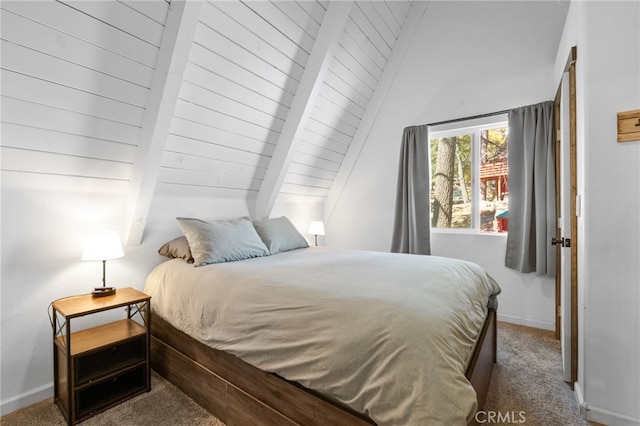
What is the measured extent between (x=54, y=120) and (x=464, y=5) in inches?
151

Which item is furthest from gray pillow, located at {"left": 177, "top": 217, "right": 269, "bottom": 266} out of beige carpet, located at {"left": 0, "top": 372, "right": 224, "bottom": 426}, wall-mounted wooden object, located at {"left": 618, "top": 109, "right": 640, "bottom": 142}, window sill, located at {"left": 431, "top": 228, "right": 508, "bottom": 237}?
wall-mounted wooden object, located at {"left": 618, "top": 109, "right": 640, "bottom": 142}

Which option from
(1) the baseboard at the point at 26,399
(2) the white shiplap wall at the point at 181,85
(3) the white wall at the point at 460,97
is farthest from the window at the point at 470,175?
(1) the baseboard at the point at 26,399

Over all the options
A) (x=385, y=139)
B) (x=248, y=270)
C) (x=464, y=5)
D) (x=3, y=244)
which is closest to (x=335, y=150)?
(x=385, y=139)

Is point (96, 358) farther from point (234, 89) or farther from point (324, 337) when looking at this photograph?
point (234, 89)

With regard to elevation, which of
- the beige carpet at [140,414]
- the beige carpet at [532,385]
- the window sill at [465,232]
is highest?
the window sill at [465,232]

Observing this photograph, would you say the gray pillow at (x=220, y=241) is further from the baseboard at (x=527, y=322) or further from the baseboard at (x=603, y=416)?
the baseboard at (x=527, y=322)

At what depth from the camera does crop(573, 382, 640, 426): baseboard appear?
1494mm

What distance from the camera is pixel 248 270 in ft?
6.18

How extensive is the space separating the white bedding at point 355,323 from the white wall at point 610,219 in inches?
22.3

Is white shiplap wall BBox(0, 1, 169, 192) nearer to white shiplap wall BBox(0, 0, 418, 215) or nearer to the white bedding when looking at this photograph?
white shiplap wall BBox(0, 0, 418, 215)

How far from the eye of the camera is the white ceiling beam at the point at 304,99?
7.95ft

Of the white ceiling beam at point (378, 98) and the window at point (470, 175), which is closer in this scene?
the window at point (470, 175)

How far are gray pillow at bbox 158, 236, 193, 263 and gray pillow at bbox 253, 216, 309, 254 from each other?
2.26 feet

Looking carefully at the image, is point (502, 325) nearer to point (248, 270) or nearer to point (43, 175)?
point (248, 270)
